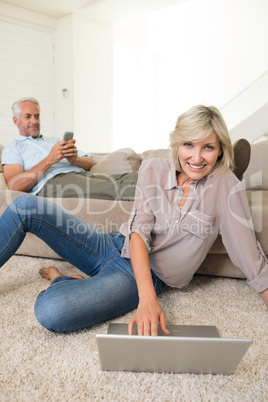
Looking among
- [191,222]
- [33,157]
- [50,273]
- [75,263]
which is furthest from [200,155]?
[33,157]

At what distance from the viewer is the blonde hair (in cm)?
118

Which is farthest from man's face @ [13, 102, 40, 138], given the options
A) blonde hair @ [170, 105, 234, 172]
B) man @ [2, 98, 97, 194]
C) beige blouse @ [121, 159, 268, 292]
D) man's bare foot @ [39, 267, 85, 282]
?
blonde hair @ [170, 105, 234, 172]

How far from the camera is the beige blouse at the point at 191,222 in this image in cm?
126

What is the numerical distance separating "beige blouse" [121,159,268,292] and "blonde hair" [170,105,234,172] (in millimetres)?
101

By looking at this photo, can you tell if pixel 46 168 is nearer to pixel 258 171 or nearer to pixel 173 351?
pixel 258 171

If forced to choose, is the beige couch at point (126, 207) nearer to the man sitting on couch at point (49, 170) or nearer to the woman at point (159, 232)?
the man sitting on couch at point (49, 170)

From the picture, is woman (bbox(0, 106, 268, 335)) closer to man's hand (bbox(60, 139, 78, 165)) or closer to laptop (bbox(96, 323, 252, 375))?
laptop (bbox(96, 323, 252, 375))

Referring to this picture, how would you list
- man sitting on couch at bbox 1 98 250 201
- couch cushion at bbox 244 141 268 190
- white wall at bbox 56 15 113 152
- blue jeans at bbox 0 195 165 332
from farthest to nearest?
white wall at bbox 56 15 113 152
couch cushion at bbox 244 141 268 190
man sitting on couch at bbox 1 98 250 201
blue jeans at bbox 0 195 165 332

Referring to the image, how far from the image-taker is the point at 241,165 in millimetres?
1588

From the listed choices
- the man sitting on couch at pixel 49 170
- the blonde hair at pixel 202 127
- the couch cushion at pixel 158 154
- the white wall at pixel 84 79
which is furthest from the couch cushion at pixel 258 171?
the white wall at pixel 84 79

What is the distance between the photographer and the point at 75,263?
1.47m

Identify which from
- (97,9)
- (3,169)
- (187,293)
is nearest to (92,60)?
(97,9)

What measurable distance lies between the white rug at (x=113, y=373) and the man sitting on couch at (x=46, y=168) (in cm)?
73

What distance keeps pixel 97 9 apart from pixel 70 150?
3.69 metres
